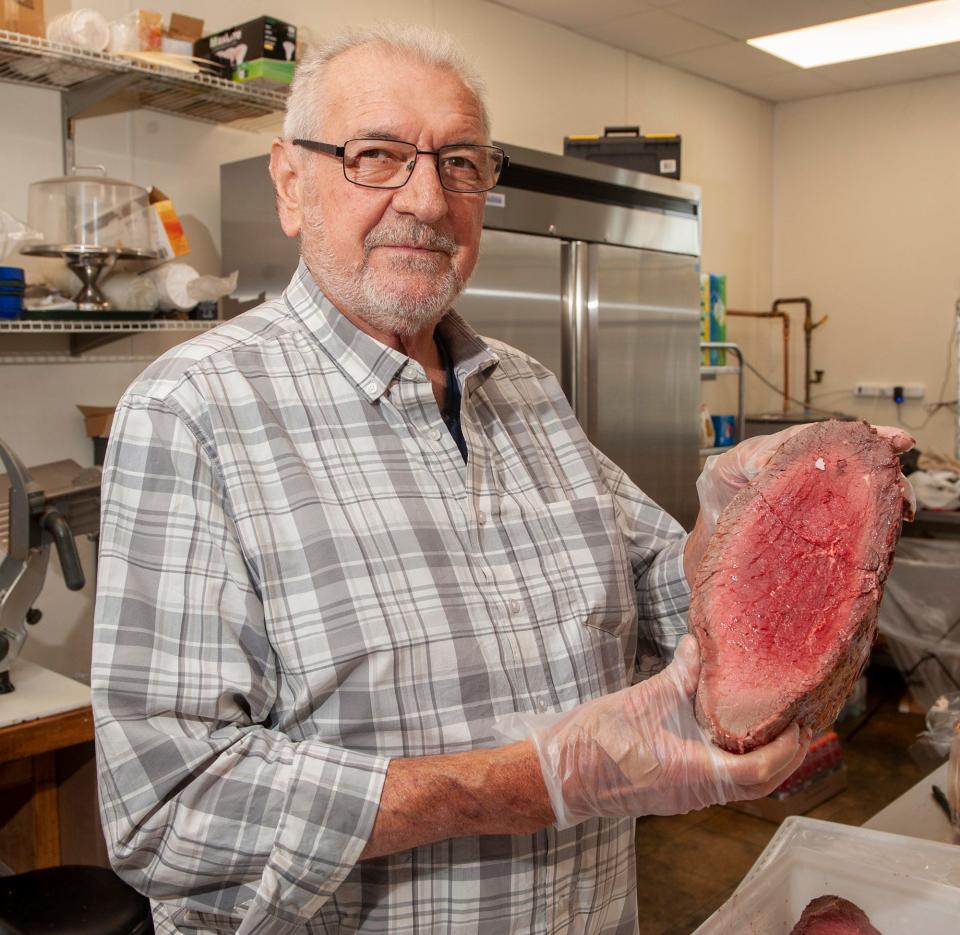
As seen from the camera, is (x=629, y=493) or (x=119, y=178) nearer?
(x=629, y=493)

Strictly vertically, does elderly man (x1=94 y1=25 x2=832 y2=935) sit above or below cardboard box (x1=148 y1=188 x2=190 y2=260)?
below

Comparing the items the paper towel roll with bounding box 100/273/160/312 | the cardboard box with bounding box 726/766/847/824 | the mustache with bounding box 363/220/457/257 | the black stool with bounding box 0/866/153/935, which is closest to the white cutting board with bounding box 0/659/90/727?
the black stool with bounding box 0/866/153/935

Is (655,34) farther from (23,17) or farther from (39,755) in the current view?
(39,755)

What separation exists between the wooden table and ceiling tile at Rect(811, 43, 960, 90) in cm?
463

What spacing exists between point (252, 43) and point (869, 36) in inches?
127

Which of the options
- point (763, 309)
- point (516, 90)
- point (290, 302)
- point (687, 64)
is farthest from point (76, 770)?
point (763, 309)

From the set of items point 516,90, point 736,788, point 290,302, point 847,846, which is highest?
point 516,90

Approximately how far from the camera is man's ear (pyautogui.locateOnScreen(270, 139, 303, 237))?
4.17 feet

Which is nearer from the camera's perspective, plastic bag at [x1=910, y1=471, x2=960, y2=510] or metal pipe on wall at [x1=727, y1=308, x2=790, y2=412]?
plastic bag at [x1=910, y1=471, x2=960, y2=510]

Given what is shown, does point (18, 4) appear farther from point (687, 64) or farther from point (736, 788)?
point (687, 64)

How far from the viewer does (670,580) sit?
134cm

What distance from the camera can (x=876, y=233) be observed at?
545cm

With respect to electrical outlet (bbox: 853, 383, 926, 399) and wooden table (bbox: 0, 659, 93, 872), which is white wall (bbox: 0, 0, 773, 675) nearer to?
wooden table (bbox: 0, 659, 93, 872)

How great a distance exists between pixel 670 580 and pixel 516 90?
125 inches
